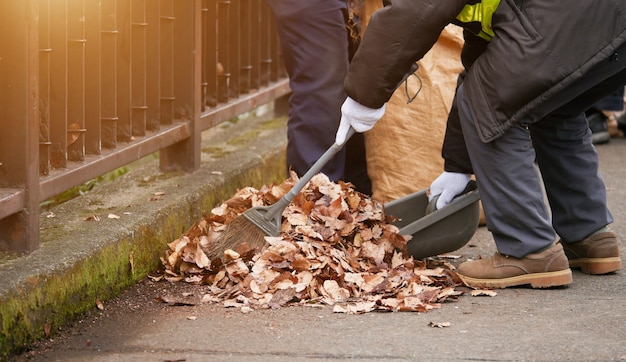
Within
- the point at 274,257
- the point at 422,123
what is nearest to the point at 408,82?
the point at 422,123

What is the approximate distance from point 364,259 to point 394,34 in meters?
0.84

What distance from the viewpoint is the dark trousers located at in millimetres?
4430

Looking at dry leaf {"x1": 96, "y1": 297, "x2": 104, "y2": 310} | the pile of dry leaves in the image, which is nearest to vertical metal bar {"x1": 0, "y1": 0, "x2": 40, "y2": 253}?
dry leaf {"x1": 96, "y1": 297, "x2": 104, "y2": 310}

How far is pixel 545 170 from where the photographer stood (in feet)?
13.2

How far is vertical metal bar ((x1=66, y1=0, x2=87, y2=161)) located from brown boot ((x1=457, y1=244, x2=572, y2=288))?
4.59 ft

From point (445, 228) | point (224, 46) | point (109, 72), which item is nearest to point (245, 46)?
point (224, 46)

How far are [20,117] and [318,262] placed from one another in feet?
3.62

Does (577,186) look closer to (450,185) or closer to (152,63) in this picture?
(450,185)

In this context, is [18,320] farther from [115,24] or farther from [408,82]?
[408,82]

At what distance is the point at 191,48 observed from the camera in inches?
179

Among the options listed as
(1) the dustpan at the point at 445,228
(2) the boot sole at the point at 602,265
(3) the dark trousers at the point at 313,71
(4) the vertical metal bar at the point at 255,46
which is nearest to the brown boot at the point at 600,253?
(2) the boot sole at the point at 602,265

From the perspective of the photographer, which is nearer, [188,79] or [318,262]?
[318,262]

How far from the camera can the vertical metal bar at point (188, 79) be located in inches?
179

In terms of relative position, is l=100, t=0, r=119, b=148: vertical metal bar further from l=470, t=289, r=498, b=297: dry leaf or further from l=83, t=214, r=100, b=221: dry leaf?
l=470, t=289, r=498, b=297: dry leaf
